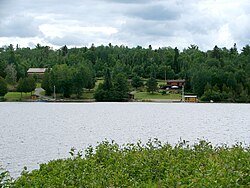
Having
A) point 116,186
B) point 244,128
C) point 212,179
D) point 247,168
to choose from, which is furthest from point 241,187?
point 244,128

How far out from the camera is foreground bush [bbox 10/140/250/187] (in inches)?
578

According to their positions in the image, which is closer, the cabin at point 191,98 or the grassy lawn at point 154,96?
the cabin at point 191,98

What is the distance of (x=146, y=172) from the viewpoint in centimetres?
1823

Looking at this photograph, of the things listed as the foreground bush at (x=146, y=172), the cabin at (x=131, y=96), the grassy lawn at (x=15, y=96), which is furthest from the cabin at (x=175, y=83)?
the foreground bush at (x=146, y=172)

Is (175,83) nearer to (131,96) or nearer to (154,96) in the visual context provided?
(154,96)

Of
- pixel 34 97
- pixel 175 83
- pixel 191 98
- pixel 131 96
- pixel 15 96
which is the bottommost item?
pixel 34 97

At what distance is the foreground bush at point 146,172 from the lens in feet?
48.1

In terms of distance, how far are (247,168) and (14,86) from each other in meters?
169

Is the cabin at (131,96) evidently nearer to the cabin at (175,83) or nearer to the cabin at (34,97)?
the cabin at (175,83)

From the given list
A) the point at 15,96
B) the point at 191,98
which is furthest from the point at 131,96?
the point at 15,96

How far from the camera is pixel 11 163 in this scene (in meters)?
32.9

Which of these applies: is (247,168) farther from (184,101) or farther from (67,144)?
(184,101)

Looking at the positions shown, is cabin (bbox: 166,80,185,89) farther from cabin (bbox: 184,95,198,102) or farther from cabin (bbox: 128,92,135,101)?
cabin (bbox: 128,92,135,101)

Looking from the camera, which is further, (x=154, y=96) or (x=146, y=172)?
(x=154, y=96)
